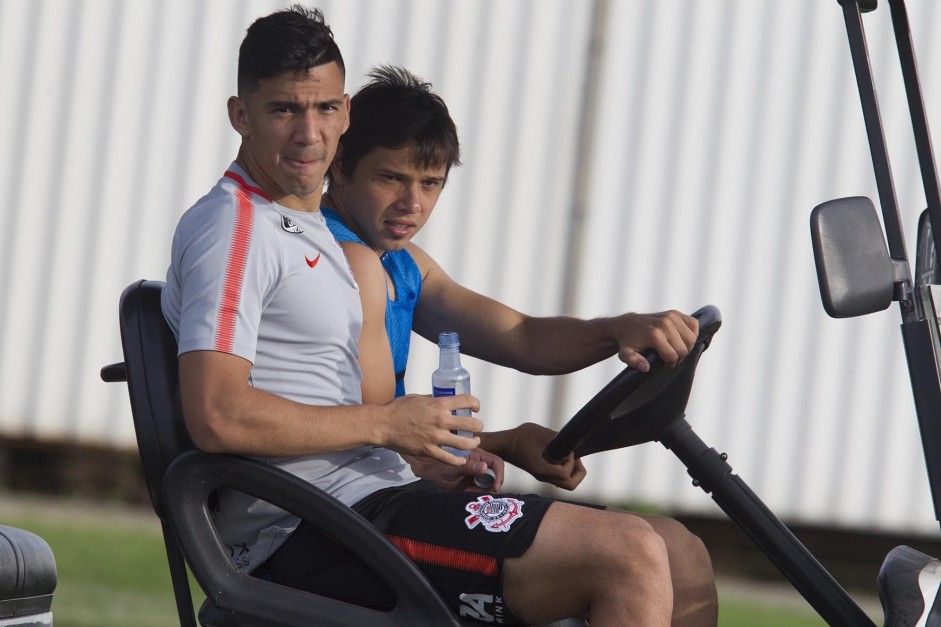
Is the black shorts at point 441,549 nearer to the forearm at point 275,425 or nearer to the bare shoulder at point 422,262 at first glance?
the forearm at point 275,425

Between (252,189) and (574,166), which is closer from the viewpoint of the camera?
(252,189)

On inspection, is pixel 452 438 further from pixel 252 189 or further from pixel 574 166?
pixel 574 166

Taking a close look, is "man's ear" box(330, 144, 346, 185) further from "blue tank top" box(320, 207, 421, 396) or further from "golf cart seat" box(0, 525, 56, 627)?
"golf cart seat" box(0, 525, 56, 627)

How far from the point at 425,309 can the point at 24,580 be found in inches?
42.8

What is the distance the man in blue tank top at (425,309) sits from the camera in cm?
237

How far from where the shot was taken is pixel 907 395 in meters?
5.26

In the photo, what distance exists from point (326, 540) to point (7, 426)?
4087mm

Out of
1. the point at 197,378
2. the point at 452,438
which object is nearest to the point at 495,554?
the point at 452,438

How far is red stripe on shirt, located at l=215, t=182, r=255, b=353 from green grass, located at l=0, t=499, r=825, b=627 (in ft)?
7.73

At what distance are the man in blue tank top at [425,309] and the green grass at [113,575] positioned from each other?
2.00 metres

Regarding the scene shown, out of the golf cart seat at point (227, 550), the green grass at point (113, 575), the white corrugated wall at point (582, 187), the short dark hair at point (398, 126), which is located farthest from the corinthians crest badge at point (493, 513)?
the white corrugated wall at point (582, 187)

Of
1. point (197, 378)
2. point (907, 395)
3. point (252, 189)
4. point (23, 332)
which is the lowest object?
point (23, 332)

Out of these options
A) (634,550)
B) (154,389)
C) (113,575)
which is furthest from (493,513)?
(113,575)

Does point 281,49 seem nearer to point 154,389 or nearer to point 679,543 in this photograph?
point 154,389
